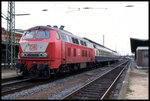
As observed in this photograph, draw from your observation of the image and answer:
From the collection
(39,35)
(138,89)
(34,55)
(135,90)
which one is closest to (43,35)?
(39,35)

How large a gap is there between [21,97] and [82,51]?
10030 mm

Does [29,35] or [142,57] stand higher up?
[29,35]

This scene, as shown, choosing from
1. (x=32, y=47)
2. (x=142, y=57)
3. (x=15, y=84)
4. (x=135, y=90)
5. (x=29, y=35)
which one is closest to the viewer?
(x=135, y=90)

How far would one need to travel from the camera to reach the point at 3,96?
306 inches

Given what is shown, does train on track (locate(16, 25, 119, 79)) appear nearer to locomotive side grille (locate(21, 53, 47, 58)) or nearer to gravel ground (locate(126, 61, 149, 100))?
locomotive side grille (locate(21, 53, 47, 58))

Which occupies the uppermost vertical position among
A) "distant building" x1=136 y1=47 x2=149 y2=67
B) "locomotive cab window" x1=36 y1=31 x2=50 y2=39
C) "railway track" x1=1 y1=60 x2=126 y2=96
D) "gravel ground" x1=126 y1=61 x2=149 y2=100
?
"locomotive cab window" x1=36 y1=31 x2=50 y2=39

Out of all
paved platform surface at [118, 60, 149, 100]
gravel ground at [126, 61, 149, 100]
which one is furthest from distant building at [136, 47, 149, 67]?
paved platform surface at [118, 60, 149, 100]

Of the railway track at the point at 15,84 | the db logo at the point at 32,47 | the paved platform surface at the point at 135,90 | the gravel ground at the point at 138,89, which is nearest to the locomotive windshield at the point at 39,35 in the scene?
the db logo at the point at 32,47

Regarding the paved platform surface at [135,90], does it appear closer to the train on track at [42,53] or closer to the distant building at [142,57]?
the train on track at [42,53]

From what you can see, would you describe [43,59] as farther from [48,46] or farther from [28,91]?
[28,91]

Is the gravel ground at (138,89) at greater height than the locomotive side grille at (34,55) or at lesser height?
lesser

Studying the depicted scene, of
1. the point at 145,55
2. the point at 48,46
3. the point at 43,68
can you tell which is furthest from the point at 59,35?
the point at 145,55

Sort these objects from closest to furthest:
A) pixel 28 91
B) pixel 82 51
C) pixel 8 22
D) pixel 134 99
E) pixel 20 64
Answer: pixel 134 99, pixel 28 91, pixel 20 64, pixel 82 51, pixel 8 22

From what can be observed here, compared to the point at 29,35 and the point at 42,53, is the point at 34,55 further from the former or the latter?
the point at 29,35
